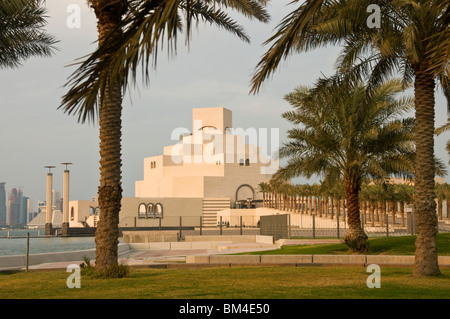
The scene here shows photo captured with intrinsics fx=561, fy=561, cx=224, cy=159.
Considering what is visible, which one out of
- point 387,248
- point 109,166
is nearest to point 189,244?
point 387,248

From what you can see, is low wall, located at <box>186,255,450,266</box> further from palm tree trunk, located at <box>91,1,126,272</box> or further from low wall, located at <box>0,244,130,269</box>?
low wall, located at <box>0,244,130,269</box>

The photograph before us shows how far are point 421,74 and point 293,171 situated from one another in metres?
11.1

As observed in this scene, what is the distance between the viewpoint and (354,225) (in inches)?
827

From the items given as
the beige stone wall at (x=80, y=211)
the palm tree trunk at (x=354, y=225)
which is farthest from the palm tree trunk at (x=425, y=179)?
the beige stone wall at (x=80, y=211)

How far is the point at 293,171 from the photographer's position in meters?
22.7

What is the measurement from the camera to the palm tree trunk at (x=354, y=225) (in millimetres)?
20531

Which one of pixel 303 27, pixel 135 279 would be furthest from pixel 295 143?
pixel 303 27

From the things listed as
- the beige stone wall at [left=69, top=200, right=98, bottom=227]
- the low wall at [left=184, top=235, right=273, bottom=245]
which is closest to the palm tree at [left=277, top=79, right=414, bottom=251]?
the low wall at [left=184, top=235, right=273, bottom=245]

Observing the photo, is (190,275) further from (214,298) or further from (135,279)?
(214,298)

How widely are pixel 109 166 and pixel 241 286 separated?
3.86 m

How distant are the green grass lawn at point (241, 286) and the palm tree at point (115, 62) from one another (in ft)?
4.71

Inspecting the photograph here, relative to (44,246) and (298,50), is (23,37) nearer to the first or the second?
(298,50)

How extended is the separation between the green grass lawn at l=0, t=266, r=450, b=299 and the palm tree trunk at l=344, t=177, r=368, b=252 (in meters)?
7.51

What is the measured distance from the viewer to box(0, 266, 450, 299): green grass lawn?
888 cm
